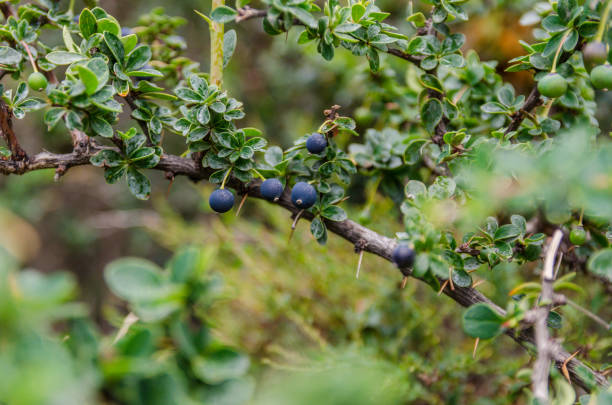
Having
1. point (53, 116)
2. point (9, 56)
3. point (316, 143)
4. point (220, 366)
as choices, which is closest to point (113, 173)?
point (53, 116)

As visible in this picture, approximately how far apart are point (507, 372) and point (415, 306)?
313mm

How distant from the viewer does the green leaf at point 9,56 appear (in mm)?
860

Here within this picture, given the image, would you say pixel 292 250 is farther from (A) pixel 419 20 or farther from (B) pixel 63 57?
(B) pixel 63 57

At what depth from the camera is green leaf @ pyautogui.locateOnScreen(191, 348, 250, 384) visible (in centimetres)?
48

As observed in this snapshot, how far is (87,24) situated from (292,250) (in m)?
1.13

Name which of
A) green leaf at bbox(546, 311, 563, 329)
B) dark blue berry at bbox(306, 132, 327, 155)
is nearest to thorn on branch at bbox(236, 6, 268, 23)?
dark blue berry at bbox(306, 132, 327, 155)

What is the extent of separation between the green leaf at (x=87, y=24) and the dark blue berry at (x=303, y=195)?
19.2 inches

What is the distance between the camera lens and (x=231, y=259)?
220 cm

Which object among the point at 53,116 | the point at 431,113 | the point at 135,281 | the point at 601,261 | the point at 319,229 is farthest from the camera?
the point at 431,113

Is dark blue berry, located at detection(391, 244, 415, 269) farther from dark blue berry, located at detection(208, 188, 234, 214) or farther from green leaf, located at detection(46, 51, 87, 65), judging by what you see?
green leaf, located at detection(46, 51, 87, 65)

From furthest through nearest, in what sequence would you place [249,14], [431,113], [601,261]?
[431,113] → [249,14] → [601,261]

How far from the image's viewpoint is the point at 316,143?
90cm

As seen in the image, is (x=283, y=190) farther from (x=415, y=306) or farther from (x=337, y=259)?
(x=337, y=259)

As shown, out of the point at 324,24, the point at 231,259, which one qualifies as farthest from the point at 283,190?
the point at 231,259
